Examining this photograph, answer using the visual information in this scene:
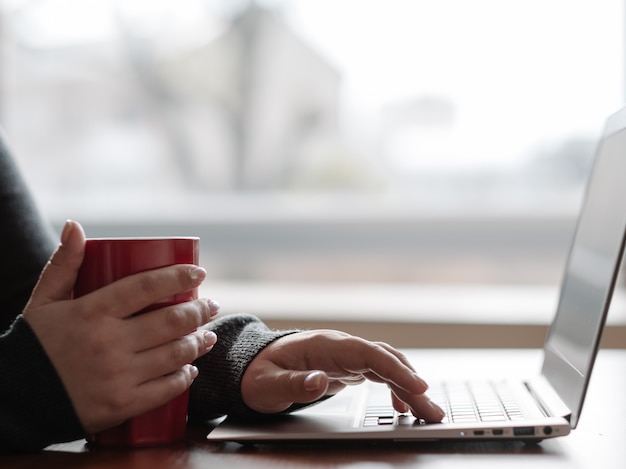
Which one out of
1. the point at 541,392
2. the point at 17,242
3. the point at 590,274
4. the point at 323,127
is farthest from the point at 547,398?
the point at 323,127

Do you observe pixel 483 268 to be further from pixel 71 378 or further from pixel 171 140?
pixel 71 378

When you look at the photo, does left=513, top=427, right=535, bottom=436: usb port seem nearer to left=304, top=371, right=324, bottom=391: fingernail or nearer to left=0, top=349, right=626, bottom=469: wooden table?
left=0, top=349, right=626, bottom=469: wooden table

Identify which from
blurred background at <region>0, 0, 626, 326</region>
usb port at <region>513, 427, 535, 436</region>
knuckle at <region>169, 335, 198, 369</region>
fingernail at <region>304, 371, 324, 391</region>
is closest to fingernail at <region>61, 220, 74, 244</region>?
knuckle at <region>169, 335, 198, 369</region>

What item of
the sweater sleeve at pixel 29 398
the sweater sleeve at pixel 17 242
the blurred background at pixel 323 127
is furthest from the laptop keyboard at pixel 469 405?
the blurred background at pixel 323 127

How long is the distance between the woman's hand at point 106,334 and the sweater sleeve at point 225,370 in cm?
11

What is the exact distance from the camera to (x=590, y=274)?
83 centimetres

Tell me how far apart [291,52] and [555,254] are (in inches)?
33.7

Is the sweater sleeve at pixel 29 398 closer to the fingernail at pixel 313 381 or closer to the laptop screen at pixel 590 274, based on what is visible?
the fingernail at pixel 313 381

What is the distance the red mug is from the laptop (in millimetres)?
40

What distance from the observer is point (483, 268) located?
2084mm

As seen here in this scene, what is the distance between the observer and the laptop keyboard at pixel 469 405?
0.70 metres

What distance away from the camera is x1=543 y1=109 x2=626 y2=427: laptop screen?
718mm

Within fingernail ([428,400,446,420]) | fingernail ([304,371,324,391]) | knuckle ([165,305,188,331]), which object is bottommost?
fingernail ([428,400,446,420])

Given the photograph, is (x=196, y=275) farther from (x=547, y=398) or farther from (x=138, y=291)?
(x=547, y=398)
